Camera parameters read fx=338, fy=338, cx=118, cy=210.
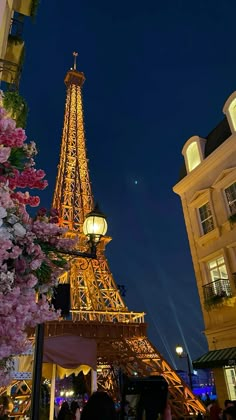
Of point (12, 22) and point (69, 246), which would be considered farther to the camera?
point (12, 22)

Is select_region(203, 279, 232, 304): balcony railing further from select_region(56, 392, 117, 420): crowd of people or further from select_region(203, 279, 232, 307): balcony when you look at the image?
select_region(56, 392, 117, 420): crowd of people

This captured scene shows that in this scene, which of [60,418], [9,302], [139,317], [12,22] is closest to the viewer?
[9,302]

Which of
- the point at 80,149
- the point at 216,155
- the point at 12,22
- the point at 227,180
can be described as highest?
the point at 80,149

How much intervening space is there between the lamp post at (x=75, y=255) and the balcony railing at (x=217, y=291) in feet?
33.1

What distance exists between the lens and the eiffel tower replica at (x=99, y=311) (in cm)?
2089

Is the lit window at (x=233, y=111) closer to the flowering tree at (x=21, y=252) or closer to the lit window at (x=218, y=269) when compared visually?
the lit window at (x=218, y=269)

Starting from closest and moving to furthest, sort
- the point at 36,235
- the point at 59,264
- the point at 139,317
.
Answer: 1. the point at 36,235
2. the point at 59,264
3. the point at 139,317

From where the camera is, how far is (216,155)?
16.1 meters

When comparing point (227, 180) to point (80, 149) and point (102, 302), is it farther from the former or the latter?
point (80, 149)

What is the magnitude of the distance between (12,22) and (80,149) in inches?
1512

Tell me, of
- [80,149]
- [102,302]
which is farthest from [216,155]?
[80,149]

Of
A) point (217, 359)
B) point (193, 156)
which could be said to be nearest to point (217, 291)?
point (217, 359)

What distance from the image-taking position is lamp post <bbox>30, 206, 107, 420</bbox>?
2803 millimetres

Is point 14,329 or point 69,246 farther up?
point 69,246
